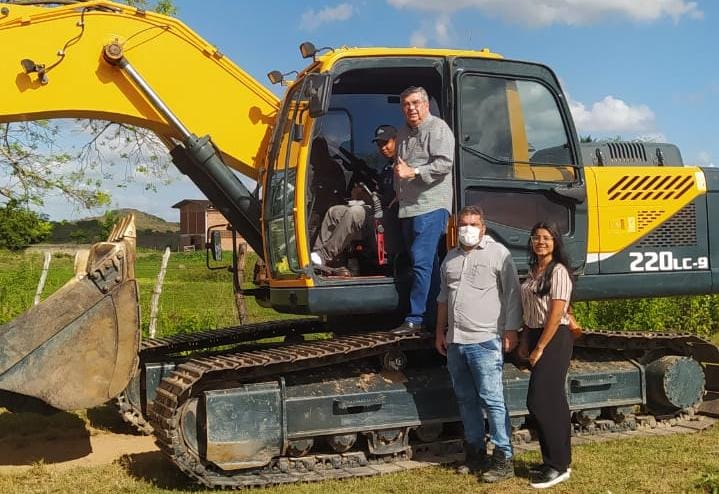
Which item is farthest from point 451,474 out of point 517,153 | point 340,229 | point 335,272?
point 517,153

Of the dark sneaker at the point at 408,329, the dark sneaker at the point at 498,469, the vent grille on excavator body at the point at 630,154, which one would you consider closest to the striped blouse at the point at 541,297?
the dark sneaker at the point at 408,329

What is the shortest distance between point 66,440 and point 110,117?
113 inches

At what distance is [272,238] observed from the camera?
246 inches

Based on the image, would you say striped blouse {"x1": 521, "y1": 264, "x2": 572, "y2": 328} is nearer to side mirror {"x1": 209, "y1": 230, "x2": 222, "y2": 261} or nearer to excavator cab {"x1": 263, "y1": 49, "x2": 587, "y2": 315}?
excavator cab {"x1": 263, "y1": 49, "x2": 587, "y2": 315}

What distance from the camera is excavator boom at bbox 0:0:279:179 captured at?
19.4 ft

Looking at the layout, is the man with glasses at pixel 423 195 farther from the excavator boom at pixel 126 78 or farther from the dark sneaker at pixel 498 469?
the excavator boom at pixel 126 78

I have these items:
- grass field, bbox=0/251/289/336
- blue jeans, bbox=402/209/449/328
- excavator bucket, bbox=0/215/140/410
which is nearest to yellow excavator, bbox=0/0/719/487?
excavator bucket, bbox=0/215/140/410

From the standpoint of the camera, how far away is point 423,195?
603 centimetres

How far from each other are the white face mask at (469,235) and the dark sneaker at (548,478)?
163 centimetres

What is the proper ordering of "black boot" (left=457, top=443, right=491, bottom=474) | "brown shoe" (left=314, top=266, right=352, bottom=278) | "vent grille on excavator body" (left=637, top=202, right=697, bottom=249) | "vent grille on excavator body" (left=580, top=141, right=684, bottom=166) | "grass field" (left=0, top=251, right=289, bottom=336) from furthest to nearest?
1. "grass field" (left=0, top=251, right=289, bottom=336)
2. "vent grille on excavator body" (left=580, top=141, right=684, bottom=166)
3. "vent grille on excavator body" (left=637, top=202, right=697, bottom=249)
4. "brown shoe" (left=314, top=266, right=352, bottom=278)
5. "black boot" (left=457, top=443, right=491, bottom=474)

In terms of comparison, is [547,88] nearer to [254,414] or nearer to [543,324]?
[543,324]

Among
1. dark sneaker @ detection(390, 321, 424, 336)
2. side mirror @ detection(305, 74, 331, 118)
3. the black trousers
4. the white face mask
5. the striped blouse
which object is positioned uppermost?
side mirror @ detection(305, 74, 331, 118)

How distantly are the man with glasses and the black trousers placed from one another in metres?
0.93

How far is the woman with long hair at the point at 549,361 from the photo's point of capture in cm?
567
